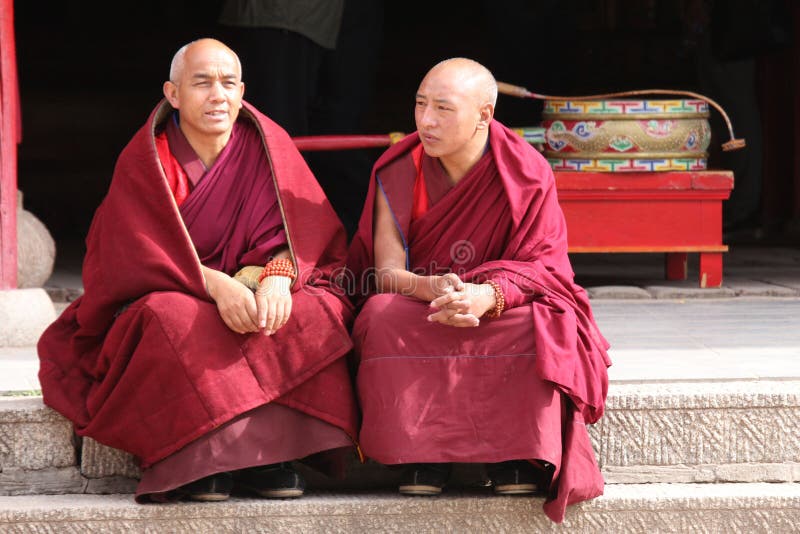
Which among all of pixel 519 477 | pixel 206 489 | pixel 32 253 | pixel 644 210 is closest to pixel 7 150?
pixel 32 253

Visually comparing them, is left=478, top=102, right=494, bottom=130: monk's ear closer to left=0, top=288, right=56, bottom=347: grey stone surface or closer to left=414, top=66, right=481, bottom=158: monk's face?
left=414, top=66, right=481, bottom=158: monk's face

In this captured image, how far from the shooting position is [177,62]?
351cm

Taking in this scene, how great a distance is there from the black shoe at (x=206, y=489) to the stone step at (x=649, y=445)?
0.29 m

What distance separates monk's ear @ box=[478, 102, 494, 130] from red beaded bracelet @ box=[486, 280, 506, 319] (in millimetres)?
505

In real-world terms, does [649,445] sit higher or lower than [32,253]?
lower

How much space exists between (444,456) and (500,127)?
985 millimetres

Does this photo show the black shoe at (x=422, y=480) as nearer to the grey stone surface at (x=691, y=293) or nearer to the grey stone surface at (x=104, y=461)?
the grey stone surface at (x=104, y=461)

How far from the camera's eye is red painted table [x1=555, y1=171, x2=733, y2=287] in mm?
5422

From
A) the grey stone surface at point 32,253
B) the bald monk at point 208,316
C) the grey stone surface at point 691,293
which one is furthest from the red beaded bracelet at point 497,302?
the grey stone surface at point 32,253

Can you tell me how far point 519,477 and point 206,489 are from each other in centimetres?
81

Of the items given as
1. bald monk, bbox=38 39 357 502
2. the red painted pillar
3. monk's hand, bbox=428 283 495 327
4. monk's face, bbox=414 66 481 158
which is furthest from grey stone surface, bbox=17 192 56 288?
monk's hand, bbox=428 283 495 327

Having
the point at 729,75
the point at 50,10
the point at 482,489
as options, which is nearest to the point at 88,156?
the point at 50,10

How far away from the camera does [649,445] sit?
345 cm

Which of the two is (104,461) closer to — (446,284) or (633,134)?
(446,284)
